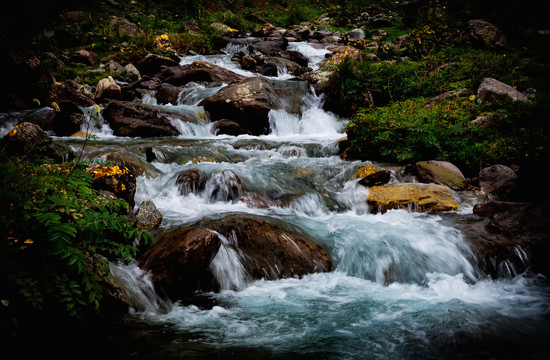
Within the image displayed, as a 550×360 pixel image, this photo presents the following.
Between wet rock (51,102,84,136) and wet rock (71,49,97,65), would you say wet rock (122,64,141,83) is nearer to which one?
wet rock (71,49,97,65)

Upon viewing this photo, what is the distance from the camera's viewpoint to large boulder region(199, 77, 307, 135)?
1248 cm

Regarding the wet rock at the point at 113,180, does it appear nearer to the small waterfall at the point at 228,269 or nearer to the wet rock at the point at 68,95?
the small waterfall at the point at 228,269

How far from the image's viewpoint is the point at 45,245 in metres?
2.61

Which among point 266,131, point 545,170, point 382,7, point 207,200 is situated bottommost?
point 207,200

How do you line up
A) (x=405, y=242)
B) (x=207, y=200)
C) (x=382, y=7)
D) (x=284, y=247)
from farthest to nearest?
(x=382, y=7)
(x=207, y=200)
(x=405, y=242)
(x=284, y=247)

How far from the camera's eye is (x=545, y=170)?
6066 millimetres

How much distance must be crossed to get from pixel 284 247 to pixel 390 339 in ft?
7.05

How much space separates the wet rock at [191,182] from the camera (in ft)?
23.0

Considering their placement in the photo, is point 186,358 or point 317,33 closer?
point 186,358

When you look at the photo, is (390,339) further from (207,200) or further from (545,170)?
(545,170)

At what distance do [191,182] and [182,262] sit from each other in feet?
10.8

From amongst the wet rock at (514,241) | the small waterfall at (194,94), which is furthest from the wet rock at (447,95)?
the small waterfall at (194,94)

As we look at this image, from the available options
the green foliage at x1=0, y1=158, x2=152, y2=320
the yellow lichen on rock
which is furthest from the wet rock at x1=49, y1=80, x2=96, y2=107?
the green foliage at x1=0, y1=158, x2=152, y2=320

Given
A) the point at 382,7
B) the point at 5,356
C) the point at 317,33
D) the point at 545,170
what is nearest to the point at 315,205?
the point at 545,170
